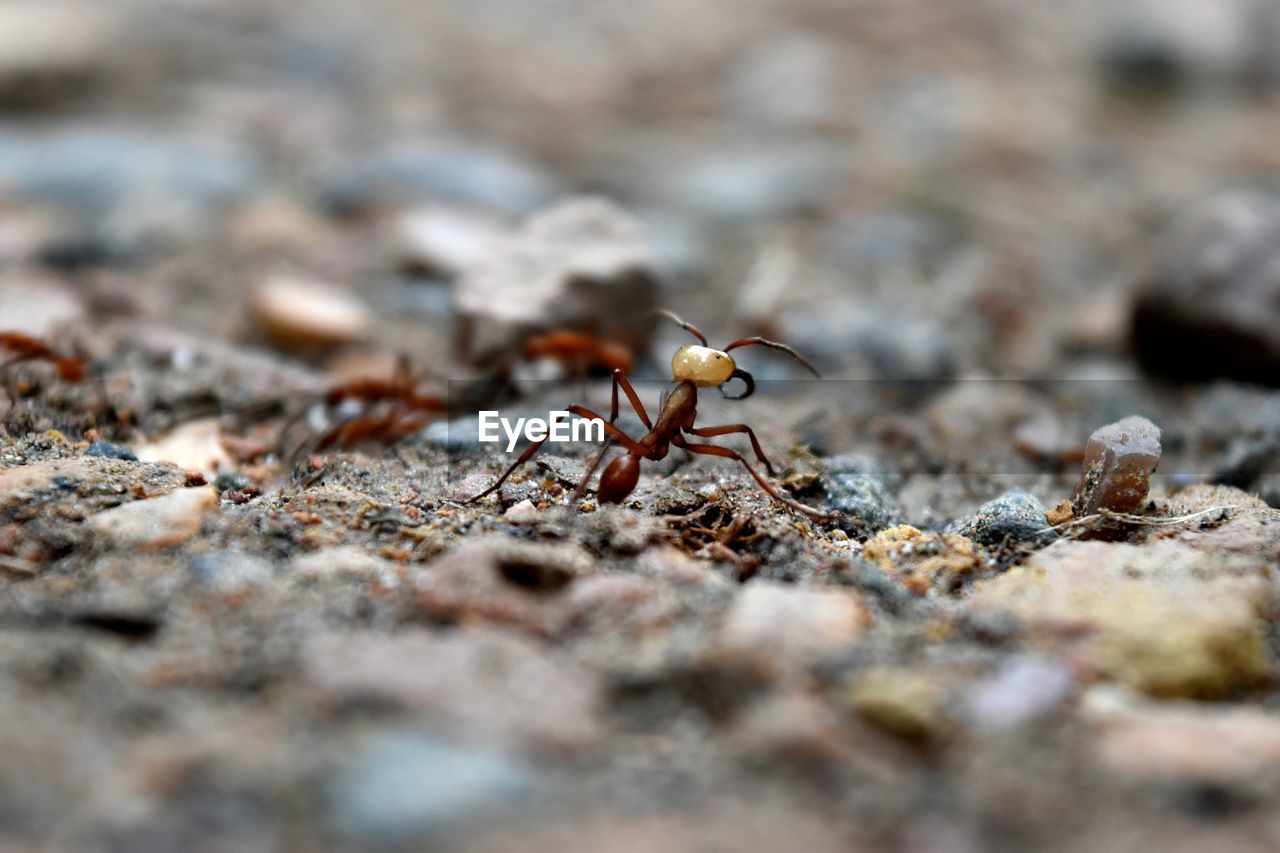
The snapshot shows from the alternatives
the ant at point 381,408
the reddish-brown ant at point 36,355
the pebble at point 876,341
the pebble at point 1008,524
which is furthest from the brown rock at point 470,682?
the pebble at point 876,341

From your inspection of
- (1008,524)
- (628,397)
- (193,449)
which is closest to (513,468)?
(628,397)

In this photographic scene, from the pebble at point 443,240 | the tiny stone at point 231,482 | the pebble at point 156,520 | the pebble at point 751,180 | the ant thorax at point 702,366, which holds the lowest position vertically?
the pebble at point 156,520

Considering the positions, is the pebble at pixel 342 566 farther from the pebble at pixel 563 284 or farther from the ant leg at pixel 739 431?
the pebble at pixel 563 284

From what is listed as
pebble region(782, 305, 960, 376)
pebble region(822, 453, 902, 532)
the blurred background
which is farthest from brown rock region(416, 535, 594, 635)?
pebble region(782, 305, 960, 376)

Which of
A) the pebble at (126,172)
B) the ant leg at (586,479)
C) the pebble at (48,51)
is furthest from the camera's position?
the pebble at (48,51)

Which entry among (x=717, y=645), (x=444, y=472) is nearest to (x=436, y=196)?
(x=444, y=472)

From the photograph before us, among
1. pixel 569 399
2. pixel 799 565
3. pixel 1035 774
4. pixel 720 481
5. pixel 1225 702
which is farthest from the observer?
pixel 569 399

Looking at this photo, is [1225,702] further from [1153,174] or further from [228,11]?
[228,11]
